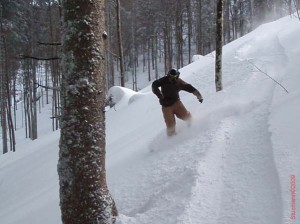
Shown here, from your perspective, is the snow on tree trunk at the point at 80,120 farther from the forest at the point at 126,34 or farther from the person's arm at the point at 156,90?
the forest at the point at 126,34

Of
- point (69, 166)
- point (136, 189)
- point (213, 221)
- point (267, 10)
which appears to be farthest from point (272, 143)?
point (267, 10)

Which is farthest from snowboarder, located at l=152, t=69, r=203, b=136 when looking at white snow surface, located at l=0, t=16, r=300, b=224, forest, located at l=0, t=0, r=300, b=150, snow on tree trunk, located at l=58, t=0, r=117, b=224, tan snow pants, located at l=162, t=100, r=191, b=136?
forest, located at l=0, t=0, r=300, b=150

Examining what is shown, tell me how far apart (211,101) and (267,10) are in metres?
39.7

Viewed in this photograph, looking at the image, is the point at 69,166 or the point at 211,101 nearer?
the point at 69,166

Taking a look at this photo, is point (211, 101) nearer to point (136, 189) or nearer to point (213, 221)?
point (136, 189)

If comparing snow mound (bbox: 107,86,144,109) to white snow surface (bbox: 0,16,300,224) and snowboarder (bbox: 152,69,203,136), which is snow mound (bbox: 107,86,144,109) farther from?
snowboarder (bbox: 152,69,203,136)

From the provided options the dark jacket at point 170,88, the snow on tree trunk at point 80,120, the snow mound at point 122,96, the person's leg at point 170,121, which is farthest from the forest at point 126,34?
the snow on tree trunk at point 80,120

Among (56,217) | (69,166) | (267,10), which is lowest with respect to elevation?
(56,217)

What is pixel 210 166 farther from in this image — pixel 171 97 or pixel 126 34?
pixel 126 34

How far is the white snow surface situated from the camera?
422cm

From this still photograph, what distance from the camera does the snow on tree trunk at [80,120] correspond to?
3.64m

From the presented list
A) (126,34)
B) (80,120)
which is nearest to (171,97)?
(80,120)

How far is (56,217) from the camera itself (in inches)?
223

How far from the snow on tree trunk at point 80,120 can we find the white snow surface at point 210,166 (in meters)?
0.77
